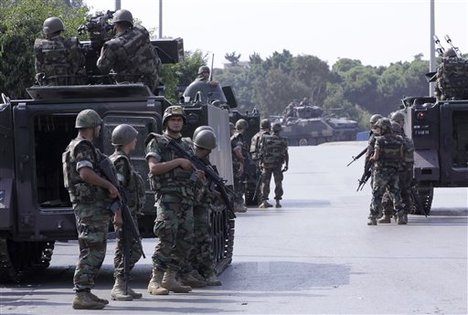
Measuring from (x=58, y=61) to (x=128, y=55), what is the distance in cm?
84

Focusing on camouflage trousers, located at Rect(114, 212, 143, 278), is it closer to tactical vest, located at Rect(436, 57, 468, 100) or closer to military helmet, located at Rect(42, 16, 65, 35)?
military helmet, located at Rect(42, 16, 65, 35)

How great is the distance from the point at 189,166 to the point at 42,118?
281cm

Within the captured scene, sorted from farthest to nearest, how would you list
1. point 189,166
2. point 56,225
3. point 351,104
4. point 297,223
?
point 351,104 < point 297,223 < point 56,225 < point 189,166

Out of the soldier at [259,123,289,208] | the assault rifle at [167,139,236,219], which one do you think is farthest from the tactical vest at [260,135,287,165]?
the assault rifle at [167,139,236,219]

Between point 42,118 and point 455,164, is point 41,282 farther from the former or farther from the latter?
point 455,164

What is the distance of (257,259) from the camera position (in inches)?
648

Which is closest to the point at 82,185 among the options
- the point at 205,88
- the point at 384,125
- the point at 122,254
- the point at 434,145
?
the point at 122,254

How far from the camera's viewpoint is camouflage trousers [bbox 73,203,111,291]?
12031 millimetres

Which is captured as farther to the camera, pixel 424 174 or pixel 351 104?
pixel 351 104

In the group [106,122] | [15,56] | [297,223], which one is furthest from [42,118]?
[15,56]

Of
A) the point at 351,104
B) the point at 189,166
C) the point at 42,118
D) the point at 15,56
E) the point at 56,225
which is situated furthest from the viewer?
the point at 351,104

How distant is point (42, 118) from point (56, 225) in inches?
66.3

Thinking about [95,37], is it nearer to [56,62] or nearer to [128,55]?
[56,62]

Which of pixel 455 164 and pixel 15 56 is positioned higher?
pixel 15 56
